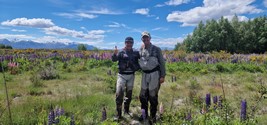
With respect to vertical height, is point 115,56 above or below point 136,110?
above

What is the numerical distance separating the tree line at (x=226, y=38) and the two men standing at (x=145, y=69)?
4339 centimetres

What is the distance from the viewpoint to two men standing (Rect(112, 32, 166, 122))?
7168mm

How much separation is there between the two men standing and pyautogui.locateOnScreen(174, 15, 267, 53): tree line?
43.4 m

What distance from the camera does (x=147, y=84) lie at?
7352 millimetres

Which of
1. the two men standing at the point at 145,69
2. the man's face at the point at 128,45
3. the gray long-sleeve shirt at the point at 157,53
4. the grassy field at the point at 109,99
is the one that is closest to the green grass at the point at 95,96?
the grassy field at the point at 109,99

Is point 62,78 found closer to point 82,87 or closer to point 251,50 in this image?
point 82,87

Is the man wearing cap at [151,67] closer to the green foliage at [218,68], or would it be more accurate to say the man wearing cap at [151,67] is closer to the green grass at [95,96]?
the green grass at [95,96]

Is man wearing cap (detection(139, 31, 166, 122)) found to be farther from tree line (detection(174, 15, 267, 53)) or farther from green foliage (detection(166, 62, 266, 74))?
tree line (detection(174, 15, 267, 53))

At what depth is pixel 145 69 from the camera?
7.26 m

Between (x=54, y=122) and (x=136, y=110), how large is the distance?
384cm

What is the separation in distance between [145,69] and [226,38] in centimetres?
4593

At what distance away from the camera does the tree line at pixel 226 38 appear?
163 ft

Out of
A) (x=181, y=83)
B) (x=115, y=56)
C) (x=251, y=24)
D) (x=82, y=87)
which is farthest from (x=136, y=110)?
(x=251, y=24)

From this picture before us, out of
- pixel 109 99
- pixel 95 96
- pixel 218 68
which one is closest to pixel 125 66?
pixel 109 99
